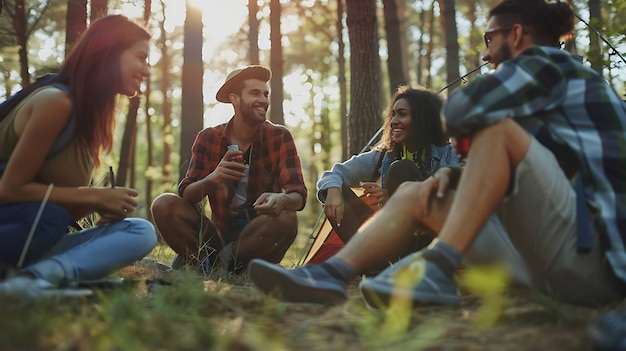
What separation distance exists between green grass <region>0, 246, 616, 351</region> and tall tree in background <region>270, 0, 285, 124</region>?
815 centimetres

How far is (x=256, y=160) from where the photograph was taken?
14.5ft

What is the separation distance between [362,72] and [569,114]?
4605mm

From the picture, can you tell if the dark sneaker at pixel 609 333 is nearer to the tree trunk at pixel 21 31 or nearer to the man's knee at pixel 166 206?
the man's knee at pixel 166 206

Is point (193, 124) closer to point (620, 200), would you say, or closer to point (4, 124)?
point (4, 124)

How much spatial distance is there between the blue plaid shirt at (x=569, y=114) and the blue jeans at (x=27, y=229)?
1.60 meters

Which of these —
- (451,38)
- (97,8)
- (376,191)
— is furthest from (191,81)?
(451,38)

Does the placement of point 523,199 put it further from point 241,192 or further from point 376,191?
point 241,192

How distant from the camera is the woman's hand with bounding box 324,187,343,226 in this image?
12.8ft

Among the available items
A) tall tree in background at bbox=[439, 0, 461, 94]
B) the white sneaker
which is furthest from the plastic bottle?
tall tree in background at bbox=[439, 0, 461, 94]

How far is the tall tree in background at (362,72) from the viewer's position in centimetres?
689

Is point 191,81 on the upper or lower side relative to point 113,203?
upper

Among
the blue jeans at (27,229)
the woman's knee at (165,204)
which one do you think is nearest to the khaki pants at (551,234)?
the blue jeans at (27,229)

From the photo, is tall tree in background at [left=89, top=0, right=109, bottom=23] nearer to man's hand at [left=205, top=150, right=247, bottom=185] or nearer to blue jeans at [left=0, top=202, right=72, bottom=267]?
man's hand at [left=205, top=150, right=247, bottom=185]

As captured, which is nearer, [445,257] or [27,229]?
[445,257]
